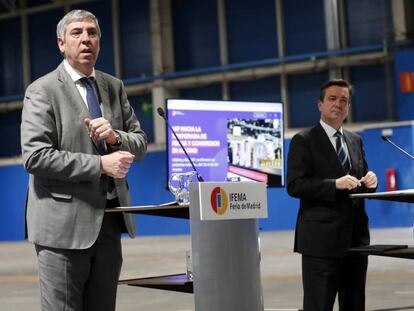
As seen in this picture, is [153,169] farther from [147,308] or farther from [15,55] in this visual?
[147,308]

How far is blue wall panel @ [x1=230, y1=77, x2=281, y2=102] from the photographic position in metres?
16.4

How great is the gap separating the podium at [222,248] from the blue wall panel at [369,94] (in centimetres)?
1308

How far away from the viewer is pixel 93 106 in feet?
8.34

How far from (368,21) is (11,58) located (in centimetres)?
946

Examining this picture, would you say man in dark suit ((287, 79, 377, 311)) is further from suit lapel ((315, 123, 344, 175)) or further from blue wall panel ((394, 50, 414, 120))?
blue wall panel ((394, 50, 414, 120))

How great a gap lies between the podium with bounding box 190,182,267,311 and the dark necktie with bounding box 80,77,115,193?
29 centimetres

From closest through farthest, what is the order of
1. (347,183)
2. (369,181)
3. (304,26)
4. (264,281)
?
1. (347,183)
2. (369,181)
3. (264,281)
4. (304,26)

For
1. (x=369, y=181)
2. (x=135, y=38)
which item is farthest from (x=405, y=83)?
(x=369, y=181)

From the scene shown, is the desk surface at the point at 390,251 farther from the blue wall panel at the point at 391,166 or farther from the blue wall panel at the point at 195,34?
the blue wall panel at the point at 195,34

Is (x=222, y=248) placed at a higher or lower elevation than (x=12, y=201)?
lower

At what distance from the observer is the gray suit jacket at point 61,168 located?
93.6 inches

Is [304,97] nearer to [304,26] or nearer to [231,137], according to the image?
[304,26]

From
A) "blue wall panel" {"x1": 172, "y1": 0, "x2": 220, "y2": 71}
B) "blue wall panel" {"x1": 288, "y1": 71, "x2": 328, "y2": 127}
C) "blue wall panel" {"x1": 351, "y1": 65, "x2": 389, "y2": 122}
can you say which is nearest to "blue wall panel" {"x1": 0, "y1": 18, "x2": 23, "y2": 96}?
"blue wall panel" {"x1": 172, "y1": 0, "x2": 220, "y2": 71}

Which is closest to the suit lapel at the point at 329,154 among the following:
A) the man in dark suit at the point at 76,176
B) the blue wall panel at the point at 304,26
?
the man in dark suit at the point at 76,176
